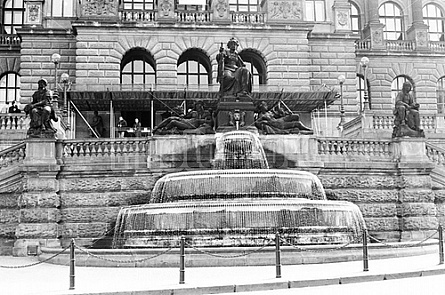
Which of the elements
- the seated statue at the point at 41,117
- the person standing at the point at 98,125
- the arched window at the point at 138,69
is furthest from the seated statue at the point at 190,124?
the arched window at the point at 138,69

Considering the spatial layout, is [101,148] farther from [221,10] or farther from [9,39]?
[9,39]

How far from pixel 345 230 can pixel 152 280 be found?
724 cm

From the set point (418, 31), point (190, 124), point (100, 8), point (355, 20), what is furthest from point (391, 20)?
point (190, 124)

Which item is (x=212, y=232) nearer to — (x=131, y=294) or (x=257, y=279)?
(x=257, y=279)

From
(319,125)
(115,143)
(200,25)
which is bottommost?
(115,143)

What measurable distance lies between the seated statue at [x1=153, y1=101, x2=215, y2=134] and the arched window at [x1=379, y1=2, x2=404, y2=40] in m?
33.6

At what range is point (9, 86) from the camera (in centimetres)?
4772

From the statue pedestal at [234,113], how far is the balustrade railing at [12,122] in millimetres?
12032

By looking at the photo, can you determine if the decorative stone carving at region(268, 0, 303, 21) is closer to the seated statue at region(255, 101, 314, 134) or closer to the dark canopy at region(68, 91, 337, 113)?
the dark canopy at region(68, 91, 337, 113)

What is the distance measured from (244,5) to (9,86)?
1821 centimetres

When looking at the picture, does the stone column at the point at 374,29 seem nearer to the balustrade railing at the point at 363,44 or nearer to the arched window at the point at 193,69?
the balustrade railing at the point at 363,44

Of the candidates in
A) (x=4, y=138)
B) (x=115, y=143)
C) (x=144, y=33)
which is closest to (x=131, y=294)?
(x=115, y=143)

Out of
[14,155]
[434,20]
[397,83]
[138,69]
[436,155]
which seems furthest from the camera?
[434,20]

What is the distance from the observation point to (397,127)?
25766 millimetres
